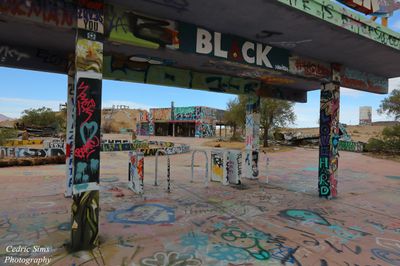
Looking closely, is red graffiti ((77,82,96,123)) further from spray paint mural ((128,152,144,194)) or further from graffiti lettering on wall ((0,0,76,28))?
spray paint mural ((128,152,144,194))

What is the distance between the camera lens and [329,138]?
7492mm

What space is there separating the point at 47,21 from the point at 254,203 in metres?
5.70

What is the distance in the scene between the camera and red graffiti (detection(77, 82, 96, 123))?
3975mm

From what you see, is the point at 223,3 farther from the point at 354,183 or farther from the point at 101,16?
the point at 354,183

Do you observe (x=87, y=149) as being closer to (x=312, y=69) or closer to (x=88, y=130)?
(x=88, y=130)

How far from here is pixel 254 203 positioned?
6906 mm

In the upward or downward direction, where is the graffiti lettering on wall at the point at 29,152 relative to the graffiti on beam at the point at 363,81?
downward

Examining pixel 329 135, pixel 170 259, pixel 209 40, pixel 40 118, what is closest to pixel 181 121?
pixel 40 118

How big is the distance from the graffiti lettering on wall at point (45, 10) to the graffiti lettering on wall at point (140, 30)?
540 millimetres

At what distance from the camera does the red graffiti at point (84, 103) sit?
13.0 ft

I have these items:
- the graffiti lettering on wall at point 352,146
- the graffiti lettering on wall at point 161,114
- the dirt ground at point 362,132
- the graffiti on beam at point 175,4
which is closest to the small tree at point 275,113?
the graffiti lettering on wall at point 352,146

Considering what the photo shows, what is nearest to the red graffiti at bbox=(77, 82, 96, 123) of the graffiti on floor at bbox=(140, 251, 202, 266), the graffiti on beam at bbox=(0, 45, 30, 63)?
the graffiti on floor at bbox=(140, 251, 202, 266)

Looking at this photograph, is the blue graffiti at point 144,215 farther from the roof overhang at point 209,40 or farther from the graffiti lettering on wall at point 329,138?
the graffiti lettering on wall at point 329,138

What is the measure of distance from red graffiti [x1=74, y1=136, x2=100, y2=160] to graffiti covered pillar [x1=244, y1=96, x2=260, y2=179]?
7549mm
